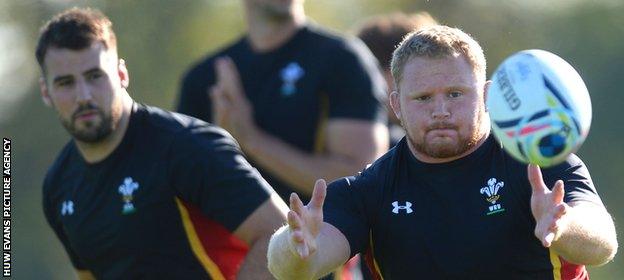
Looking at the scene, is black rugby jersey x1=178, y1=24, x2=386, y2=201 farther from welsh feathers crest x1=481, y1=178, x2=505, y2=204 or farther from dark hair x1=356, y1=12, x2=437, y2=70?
welsh feathers crest x1=481, y1=178, x2=505, y2=204

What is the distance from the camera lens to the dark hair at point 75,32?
10930 mm

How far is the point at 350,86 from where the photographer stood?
13.3 m

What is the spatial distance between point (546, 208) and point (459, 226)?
0.89 meters

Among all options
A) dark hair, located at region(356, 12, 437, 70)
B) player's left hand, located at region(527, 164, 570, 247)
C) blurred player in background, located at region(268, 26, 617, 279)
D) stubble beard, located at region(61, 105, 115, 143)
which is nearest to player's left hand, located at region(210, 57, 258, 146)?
dark hair, located at region(356, 12, 437, 70)

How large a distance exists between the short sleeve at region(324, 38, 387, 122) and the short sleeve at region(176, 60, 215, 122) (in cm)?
103

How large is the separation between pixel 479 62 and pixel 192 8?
2677 cm

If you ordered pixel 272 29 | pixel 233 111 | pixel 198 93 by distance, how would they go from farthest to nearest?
pixel 272 29, pixel 198 93, pixel 233 111

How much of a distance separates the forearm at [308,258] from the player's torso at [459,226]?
1.32 feet

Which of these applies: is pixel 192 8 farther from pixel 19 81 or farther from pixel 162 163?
pixel 162 163

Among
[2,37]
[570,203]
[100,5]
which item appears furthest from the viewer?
[100,5]

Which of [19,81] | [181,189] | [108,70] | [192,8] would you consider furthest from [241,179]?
[192,8]

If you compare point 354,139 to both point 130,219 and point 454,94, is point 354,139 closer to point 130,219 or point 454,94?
point 130,219

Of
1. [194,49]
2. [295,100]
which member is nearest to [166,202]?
[295,100]

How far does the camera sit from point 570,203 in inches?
340
